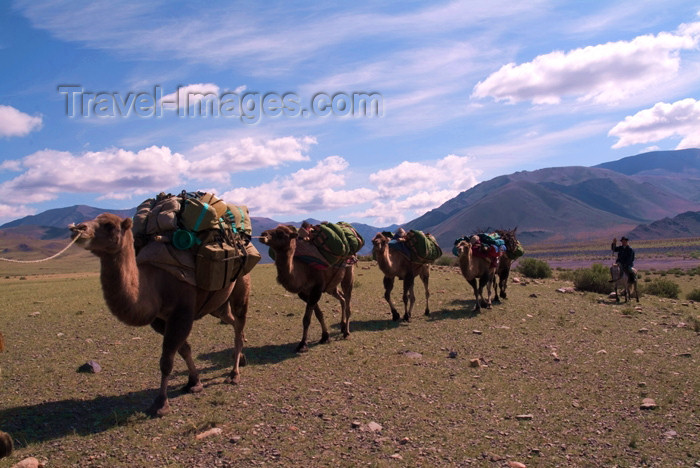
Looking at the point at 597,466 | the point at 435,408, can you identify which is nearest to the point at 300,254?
the point at 435,408

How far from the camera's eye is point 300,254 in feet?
38.8

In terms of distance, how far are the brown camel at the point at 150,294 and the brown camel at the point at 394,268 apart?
6057 mm

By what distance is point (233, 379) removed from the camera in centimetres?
898

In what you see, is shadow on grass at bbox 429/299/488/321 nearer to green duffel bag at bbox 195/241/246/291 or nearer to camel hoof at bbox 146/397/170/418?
green duffel bag at bbox 195/241/246/291

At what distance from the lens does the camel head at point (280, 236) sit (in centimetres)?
1044

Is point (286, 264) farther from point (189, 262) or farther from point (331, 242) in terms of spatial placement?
point (189, 262)

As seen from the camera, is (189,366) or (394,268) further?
(394,268)

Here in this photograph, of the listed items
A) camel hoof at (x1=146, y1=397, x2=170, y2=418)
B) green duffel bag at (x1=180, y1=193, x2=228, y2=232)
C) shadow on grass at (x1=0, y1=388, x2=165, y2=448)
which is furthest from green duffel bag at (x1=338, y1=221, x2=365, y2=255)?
camel hoof at (x1=146, y1=397, x2=170, y2=418)

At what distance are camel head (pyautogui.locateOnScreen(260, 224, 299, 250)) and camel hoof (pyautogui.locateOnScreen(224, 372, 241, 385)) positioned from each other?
8.73ft

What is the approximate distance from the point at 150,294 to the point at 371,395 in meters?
3.79

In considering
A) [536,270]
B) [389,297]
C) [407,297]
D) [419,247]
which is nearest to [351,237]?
[389,297]

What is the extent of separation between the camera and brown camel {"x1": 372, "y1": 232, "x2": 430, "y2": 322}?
15023 mm

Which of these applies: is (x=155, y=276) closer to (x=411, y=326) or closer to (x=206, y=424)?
(x=206, y=424)

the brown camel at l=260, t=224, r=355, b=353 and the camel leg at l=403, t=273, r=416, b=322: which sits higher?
the brown camel at l=260, t=224, r=355, b=353
